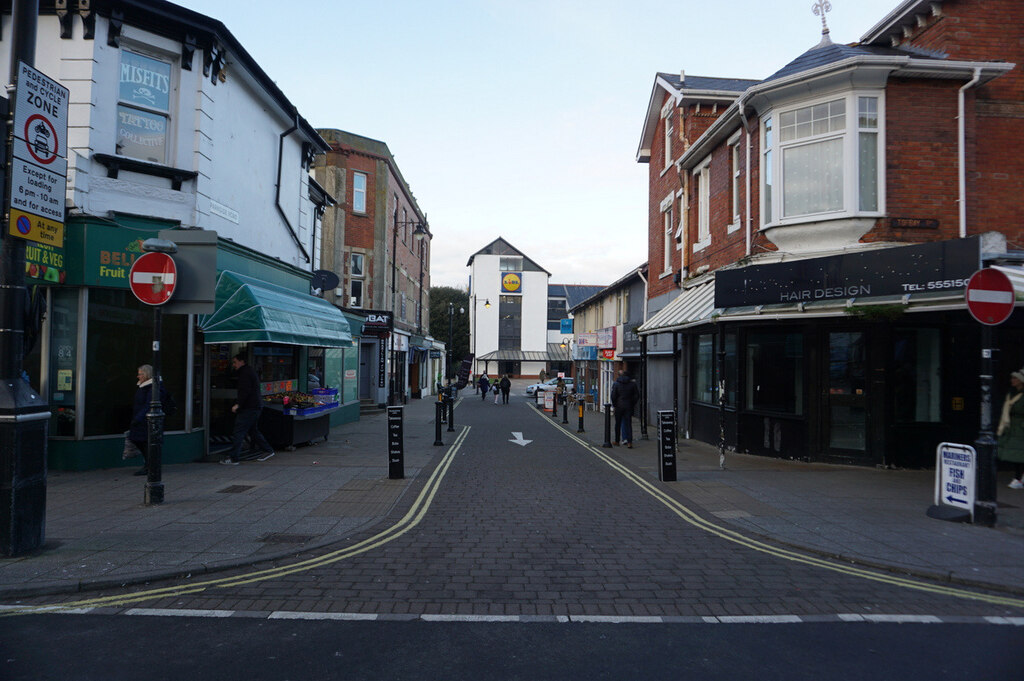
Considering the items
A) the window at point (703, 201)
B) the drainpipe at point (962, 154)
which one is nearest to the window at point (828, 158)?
the drainpipe at point (962, 154)

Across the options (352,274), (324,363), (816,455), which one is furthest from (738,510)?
(352,274)

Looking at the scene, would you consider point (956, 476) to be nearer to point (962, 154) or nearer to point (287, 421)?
point (962, 154)

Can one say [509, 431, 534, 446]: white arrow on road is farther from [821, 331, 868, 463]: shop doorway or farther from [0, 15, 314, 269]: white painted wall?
[0, 15, 314, 269]: white painted wall

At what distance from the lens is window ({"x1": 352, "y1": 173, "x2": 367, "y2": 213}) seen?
30.9 meters

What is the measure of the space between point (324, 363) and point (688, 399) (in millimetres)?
11153

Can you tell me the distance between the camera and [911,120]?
12.0 meters

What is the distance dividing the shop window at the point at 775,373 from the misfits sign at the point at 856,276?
1188 millimetres

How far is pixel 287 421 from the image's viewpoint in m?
13.6

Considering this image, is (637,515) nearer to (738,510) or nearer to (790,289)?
(738,510)

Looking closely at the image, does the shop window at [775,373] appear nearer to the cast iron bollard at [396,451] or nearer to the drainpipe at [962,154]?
the drainpipe at [962,154]

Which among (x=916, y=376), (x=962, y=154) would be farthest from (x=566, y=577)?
(x=962, y=154)

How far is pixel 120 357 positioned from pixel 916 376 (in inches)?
571

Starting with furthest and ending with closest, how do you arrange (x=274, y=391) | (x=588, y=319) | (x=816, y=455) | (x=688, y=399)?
1. (x=588, y=319)
2. (x=688, y=399)
3. (x=274, y=391)
4. (x=816, y=455)

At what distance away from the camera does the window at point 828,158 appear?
39.6ft
